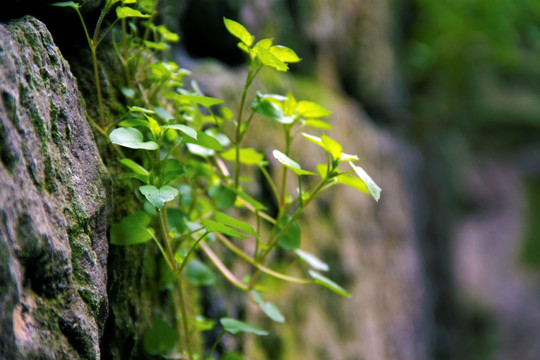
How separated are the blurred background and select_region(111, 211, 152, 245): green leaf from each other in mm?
497

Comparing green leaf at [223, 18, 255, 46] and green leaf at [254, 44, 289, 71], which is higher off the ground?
green leaf at [223, 18, 255, 46]

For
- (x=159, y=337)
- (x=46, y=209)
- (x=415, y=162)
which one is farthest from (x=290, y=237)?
(x=415, y=162)

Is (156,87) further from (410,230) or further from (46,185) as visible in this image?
(410,230)

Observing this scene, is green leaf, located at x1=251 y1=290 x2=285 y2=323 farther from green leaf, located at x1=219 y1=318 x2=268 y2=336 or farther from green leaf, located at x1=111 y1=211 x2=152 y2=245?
green leaf, located at x1=111 y1=211 x2=152 y2=245

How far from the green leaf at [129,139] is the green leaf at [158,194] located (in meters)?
0.04

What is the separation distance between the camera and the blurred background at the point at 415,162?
1318 millimetres

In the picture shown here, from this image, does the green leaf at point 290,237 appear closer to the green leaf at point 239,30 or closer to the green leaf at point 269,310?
the green leaf at point 269,310

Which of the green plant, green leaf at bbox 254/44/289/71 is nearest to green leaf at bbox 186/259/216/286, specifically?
the green plant

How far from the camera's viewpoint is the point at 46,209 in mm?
437

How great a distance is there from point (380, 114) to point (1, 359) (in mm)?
2180

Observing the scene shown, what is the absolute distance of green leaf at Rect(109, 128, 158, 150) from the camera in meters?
0.47

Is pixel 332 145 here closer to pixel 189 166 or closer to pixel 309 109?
pixel 309 109

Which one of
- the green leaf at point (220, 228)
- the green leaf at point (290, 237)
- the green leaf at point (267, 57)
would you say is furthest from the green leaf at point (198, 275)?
the green leaf at point (267, 57)

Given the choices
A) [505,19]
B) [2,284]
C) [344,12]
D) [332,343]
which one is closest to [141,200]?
[2,284]
